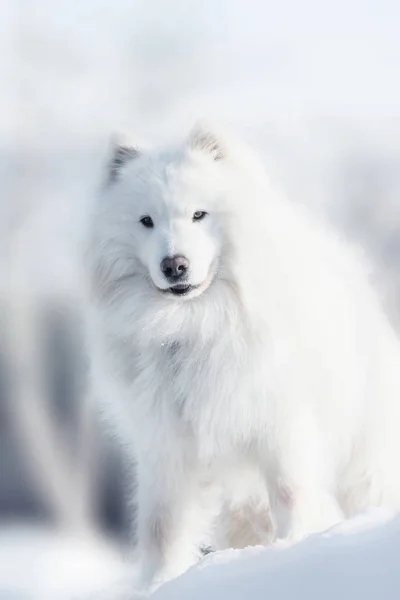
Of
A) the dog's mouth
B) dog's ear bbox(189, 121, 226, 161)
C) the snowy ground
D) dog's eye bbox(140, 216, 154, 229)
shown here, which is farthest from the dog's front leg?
dog's ear bbox(189, 121, 226, 161)

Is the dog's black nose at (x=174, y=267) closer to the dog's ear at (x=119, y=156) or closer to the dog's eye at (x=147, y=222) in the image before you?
the dog's eye at (x=147, y=222)

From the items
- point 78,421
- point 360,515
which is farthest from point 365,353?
point 78,421

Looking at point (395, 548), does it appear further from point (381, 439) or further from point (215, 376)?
point (381, 439)

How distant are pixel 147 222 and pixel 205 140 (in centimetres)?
41

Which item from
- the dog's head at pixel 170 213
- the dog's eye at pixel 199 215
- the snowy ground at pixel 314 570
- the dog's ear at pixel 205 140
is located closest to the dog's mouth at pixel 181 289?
the dog's head at pixel 170 213

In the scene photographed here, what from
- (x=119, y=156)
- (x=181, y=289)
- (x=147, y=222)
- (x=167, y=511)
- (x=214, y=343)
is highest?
(x=119, y=156)

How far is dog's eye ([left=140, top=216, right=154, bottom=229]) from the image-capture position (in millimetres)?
3021

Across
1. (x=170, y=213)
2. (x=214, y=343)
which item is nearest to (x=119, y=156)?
(x=170, y=213)

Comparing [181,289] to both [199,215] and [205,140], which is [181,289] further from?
[205,140]

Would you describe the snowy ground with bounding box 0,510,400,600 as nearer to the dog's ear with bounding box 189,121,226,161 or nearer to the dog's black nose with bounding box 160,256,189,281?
the dog's black nose with bounding box 160,256,189,281

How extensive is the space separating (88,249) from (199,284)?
514 millimetres

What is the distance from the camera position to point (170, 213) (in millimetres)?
2955

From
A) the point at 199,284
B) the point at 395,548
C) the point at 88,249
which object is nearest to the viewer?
the point at 395,548

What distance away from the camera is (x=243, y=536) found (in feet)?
12.3
